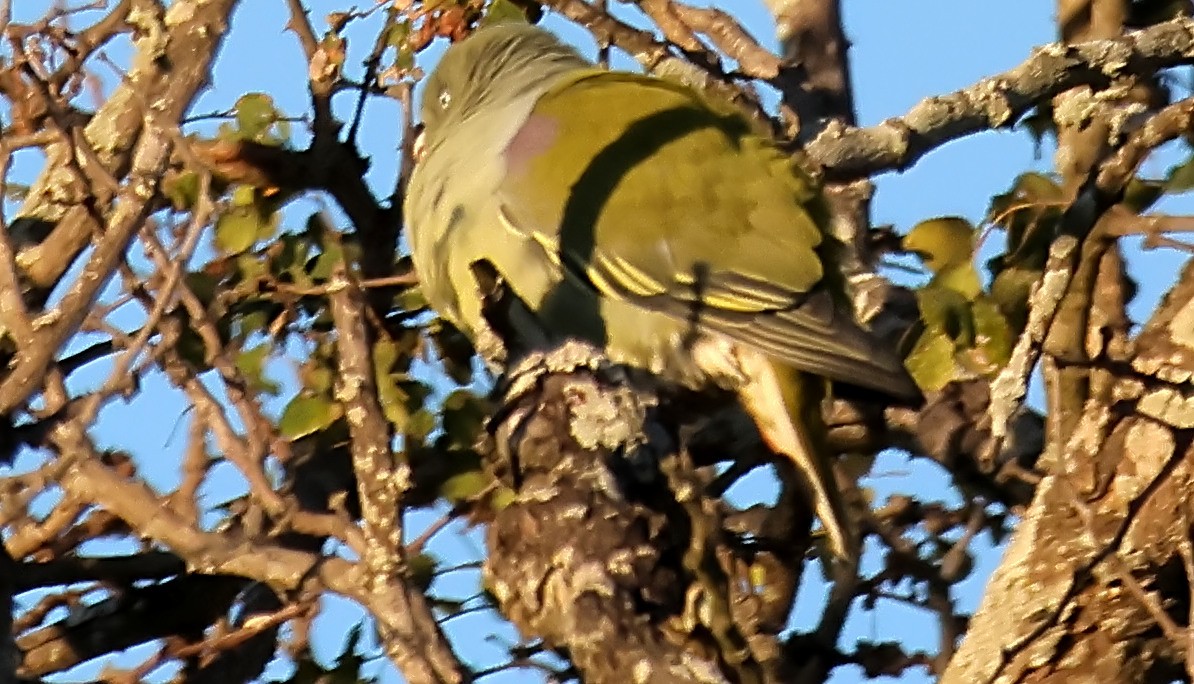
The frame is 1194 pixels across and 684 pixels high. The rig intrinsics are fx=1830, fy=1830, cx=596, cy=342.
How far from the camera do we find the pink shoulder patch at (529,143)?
3299mm

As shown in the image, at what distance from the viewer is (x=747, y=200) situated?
327 cm

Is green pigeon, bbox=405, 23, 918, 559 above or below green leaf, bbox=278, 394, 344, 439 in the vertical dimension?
above

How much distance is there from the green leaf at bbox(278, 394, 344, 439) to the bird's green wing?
657 mm

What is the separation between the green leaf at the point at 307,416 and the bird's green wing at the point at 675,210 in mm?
657

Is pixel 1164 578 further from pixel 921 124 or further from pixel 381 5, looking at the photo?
pixel 381 5

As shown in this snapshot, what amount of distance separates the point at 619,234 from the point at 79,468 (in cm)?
142

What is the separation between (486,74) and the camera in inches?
146

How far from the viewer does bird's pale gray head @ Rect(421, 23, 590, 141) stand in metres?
3.65

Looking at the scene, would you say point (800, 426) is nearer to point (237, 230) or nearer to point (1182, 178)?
point (1182, 178)

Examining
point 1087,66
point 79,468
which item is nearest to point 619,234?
point 1087,66

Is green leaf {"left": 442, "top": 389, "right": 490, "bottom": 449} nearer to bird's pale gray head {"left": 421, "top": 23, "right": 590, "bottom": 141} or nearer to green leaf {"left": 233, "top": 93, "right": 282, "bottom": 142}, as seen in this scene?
green leaf {"left": 233, "top": 93, "right": 282, "bottom": 142}

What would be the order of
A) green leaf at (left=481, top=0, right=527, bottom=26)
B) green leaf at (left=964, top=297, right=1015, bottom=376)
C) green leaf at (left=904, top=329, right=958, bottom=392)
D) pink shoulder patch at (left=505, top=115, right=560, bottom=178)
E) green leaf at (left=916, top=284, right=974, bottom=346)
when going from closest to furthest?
green leaf at (left=916, top=284, right=974, bottom=346) → green leaf at (left=964, top=297, right=1015, bottom=376) → green leaf at (left=904, top=329, right=958, bottom=392) → green leaf at (left=481, top=0, right=527, bottom=26) → pink shoulder patch at (left=505, top=115, right=560, bottom=178)

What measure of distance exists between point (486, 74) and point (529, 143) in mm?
419

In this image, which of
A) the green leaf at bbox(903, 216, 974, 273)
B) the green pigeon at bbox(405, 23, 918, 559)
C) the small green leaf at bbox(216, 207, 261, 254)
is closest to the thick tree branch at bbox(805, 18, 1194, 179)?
the green leaf at bbox(903, 216, 974, 273)
